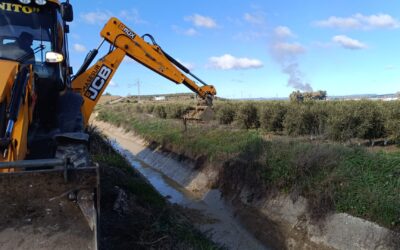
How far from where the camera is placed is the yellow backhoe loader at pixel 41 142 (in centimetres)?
454

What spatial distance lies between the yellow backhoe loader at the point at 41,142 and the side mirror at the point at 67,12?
2 cm

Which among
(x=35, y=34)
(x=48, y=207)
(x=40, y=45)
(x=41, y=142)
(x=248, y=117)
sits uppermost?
(x=35, y=34)

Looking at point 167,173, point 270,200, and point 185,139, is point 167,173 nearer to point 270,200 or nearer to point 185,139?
point 185,139

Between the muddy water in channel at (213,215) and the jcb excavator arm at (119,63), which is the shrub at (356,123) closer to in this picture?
the muddy water in channel at (213,215)

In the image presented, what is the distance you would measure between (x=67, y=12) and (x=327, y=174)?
722 centimetres

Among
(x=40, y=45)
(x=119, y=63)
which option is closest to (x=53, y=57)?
(x=40, y=45)

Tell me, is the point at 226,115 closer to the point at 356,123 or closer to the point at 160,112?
the point at 356,123

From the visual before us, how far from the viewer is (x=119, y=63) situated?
1065cm

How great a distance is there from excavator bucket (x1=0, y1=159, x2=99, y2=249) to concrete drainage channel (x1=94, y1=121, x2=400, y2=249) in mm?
6130

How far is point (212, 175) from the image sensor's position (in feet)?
50.8

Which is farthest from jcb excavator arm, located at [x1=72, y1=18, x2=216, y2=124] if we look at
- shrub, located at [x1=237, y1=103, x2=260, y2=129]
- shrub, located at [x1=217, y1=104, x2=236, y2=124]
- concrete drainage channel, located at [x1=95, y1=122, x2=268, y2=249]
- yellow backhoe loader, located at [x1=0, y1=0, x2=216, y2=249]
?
shrub, located at [x1=217, y1=104, x2=236, y2=124]

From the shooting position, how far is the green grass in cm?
911

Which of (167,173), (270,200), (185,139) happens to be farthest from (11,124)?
Result: (185,139)

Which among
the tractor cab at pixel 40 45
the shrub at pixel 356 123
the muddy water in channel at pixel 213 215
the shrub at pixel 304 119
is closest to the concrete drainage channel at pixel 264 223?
the muddy water in channel at pixel 213 215
